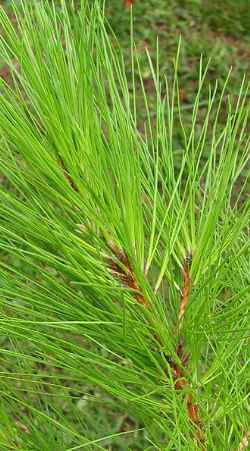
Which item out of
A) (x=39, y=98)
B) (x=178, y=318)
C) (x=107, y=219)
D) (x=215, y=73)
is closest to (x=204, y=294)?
(x=178, y=318)

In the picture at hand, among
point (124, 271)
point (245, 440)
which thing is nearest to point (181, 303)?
point (124, 271)

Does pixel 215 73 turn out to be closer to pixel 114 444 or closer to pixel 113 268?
pixel 114 444

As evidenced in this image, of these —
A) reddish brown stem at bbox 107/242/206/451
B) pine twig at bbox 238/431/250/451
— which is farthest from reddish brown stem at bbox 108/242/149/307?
pine twig at bbox 238/431/250/451

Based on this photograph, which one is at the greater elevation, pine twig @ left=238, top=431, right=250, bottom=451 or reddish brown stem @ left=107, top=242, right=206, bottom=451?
reddish brown stem @ left=107, top=242, right=206, bottom=451

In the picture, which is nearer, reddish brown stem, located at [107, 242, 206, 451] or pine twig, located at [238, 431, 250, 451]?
reddish brown stem, located at [107, 242, 206, 451]

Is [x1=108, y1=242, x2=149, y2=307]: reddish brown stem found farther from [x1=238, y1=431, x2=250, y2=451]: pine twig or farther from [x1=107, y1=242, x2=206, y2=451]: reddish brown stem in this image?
[x1=238, y1=431, x2=250, y2=451]: pine twig

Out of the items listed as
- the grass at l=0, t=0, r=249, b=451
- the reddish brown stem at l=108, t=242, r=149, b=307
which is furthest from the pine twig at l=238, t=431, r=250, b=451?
the reddish brown stem at l=108, t=242, r=149, b=307

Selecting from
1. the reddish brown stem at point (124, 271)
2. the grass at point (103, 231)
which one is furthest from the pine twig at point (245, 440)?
the reddish brown stem at point (124, 271)

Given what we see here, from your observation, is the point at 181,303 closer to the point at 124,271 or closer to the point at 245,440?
the point at 124,271

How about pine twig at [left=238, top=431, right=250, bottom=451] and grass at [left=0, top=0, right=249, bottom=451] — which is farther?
pine twig at [left=238, top=431, right=250, bottom=451]

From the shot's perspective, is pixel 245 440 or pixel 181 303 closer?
pixel 181 303

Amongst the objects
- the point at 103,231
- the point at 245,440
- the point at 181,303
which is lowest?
the point at 245,440

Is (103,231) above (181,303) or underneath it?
above
